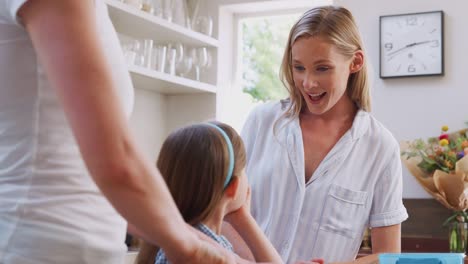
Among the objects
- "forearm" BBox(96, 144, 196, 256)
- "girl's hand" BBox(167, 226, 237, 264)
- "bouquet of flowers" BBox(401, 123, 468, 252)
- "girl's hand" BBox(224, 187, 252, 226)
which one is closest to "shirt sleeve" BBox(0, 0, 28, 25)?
"forearm" BBox(96, 144, 196, 256)

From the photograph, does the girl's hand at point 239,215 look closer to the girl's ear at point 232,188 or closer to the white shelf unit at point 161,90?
the girl's ear at point 232,188

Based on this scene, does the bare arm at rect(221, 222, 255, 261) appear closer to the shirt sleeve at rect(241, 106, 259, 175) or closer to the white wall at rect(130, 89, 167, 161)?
the shirt sleeve at rect(241, 106, 259, 175)

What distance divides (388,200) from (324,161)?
0.63 ft

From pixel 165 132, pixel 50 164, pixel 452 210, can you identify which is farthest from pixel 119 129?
pixel 165 132

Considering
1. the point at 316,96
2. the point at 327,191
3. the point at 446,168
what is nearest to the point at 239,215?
the point at 327,191

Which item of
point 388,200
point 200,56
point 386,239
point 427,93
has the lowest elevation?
point 386,239

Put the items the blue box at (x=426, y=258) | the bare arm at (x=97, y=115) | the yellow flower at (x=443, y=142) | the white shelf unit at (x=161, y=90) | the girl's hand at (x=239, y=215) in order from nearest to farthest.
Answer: the bare arm at (x=97, y=115) < the blue box at (x=426, y=258) < the girl's hand at (x=239, y=215) < the yellow flower at (x=443, y=142) < the white shelf unit at (x=161, y=90)

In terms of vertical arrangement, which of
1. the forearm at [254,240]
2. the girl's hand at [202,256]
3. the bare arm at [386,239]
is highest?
the girl's hand at [202,256]

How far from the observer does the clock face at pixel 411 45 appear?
→ 3.87 meters

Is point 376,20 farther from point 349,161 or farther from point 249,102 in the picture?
point 349,161

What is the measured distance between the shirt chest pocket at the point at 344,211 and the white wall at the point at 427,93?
2.15 metres

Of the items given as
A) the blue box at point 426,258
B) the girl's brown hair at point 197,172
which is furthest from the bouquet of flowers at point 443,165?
the girl's brown hair at point 197,172

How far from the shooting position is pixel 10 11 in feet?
2.85

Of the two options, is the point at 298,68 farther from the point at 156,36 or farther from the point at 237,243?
the point at 156,36
